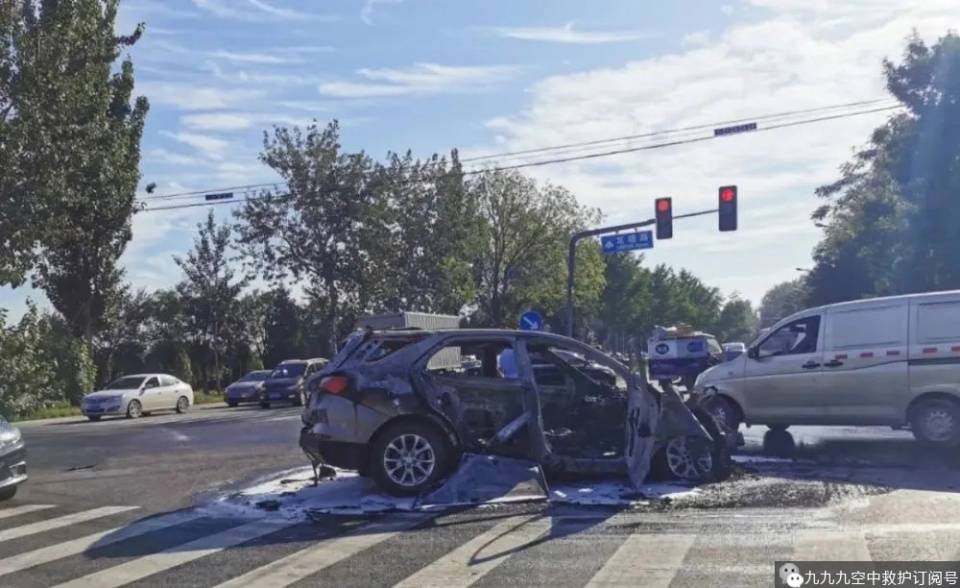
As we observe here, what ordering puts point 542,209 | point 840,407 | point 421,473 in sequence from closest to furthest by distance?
1. point 421,473
2. point 840,407
3. point 542,209

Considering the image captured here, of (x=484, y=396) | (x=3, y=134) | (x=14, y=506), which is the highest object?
(x=3, y=134)

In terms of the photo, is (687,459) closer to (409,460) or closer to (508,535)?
(409,460)

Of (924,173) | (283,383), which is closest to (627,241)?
(924,173)

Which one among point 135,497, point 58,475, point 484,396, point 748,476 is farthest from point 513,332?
point 58,475

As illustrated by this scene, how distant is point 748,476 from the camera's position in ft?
36.9

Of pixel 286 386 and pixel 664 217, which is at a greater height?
pixel 664 217

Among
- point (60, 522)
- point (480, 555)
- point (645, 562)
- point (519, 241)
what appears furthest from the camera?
point (519, 241)

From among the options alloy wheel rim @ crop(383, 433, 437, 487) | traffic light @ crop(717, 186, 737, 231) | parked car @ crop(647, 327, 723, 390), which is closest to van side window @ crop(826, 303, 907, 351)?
alloy wheel rim @ crop(383, 433, 437, 487)

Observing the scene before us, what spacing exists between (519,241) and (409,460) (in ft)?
148

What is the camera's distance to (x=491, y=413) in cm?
1065

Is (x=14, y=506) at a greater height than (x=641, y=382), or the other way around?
(x=641, y=382)

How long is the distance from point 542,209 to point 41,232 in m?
29.7

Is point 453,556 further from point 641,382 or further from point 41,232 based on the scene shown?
point 41,232

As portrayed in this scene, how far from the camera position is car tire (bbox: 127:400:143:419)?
3412 centimetres
